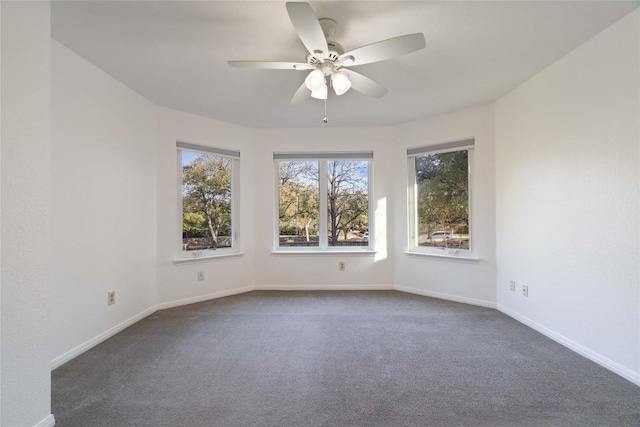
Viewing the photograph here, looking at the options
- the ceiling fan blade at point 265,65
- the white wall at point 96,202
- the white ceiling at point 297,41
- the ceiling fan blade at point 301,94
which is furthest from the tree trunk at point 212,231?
A: the ceiling fan blade at point 265,65

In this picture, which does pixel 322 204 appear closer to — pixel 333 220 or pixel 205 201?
pixel 333 220

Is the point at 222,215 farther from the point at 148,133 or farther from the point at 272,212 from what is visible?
the point at 148,133

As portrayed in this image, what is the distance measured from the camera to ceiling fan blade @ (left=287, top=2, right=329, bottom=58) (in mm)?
1410

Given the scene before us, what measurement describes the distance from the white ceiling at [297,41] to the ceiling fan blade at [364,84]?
0.23m

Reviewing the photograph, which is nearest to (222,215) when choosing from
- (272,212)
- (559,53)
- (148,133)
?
(272,212)

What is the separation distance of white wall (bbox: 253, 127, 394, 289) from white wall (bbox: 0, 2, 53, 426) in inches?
108

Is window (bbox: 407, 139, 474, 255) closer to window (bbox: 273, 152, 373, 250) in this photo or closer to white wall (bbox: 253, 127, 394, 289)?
white wall (bbox: 253, 127, 394, 289)

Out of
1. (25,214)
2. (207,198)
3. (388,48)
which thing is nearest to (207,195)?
(207,198)

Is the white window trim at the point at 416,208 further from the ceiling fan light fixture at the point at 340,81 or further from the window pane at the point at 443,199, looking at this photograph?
the ceiling fan light fixture at the point at 340,81

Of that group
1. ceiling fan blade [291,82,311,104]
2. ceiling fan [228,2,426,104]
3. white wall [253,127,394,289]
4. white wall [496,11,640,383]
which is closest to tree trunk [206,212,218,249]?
white wall [253,127,394,289]

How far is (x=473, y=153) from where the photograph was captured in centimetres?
354

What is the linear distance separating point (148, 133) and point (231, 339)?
2394 millimetres

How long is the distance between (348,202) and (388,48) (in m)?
2.69

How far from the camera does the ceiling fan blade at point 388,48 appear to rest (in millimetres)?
1591
